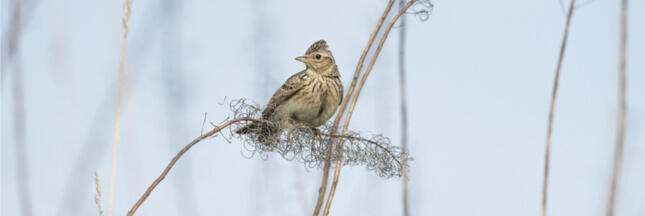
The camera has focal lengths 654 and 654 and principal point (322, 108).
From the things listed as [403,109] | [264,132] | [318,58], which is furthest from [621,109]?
[318,58]

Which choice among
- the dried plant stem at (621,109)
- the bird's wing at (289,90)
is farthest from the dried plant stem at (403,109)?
the bird's wing at (289,90)

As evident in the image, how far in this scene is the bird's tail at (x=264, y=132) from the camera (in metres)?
2.89

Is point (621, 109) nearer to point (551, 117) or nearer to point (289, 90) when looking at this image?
point (551, 117)

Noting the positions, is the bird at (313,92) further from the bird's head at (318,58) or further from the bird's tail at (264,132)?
the bird's tail at (264,132)

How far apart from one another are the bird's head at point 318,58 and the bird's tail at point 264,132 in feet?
5.57

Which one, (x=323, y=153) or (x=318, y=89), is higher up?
(x=318, y=89)

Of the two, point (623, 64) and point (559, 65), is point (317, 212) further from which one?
point (623, 64)

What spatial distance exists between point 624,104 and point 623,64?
0.18m

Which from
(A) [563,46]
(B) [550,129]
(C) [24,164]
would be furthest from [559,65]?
(C) [24,164]

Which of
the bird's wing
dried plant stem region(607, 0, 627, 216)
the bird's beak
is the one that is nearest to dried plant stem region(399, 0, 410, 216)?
dried plant stem region(607, 0, 627, 216)

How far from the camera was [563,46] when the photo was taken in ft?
8.38

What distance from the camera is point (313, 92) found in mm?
4578

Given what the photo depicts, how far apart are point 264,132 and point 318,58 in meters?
1.78

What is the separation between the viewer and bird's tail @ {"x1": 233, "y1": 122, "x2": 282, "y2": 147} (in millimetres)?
2887
